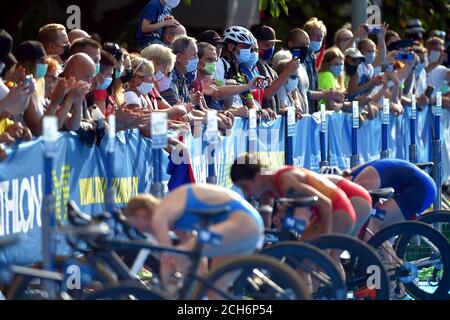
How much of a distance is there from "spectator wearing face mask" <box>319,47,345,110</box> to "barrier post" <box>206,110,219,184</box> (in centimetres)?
505

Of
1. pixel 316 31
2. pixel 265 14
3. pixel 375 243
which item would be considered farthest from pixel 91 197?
pixel 265 14

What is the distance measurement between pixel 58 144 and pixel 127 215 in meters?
1.85

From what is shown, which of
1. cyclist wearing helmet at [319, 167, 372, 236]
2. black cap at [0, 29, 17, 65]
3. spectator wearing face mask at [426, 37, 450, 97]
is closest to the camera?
black cap at [0, 29, 17, 65]

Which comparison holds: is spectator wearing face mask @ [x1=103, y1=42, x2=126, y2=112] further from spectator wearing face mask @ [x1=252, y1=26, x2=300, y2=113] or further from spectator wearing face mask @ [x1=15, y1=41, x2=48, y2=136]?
spectator wearing face mask @ [x1=252, y1=26, x2=300, y2=113]

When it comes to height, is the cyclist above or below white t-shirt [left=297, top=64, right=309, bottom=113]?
below

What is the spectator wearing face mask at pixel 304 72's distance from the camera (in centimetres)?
1642

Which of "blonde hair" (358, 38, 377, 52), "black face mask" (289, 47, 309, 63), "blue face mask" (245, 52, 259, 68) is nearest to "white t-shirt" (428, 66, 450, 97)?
"blonde hair" (358, 38, 377, 52)

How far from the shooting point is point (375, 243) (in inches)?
454

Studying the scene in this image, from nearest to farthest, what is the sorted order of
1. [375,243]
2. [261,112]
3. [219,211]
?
[219,211], [375,243], [261,112]

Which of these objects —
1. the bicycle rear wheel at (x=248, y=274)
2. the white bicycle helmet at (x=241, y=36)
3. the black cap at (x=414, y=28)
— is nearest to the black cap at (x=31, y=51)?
the bicycle rear wheel at (x=248, y=274)

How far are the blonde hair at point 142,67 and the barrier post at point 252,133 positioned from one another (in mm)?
938

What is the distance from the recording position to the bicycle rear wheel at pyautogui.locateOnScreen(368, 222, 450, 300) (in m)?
11.3

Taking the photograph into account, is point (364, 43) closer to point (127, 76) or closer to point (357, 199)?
point (127, 76)
